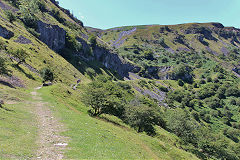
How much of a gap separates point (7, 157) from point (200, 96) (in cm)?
21367

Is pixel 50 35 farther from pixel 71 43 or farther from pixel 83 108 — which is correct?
pixel 83 108

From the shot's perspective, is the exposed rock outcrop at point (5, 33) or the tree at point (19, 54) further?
the exposed rock outcrop at point (5, 33)

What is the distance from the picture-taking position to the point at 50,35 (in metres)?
104

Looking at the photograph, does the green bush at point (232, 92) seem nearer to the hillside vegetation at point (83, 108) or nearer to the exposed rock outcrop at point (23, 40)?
the hillside vegetation at point (83, 108)

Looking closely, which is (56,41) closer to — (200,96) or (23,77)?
(23,77)

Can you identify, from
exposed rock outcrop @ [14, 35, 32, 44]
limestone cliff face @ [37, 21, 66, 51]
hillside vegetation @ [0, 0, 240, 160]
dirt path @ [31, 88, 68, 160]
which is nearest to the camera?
dirt path @ [31, 88, 68, 160]

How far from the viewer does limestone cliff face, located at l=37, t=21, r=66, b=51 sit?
103 metres

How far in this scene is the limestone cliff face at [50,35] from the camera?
102981mm

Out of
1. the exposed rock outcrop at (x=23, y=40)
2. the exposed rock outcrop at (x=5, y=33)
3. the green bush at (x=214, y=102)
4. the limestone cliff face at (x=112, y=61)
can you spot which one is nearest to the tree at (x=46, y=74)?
the exposed rock outcrop at (x=23, y=40)

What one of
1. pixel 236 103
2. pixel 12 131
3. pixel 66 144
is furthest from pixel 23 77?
pixel 236 103

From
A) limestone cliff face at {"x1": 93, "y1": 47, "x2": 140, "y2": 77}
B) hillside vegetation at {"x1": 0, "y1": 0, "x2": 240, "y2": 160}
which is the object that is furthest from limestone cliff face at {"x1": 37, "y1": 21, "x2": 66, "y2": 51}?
limestone cliff face at {"x1": 93, "y1": 47, "x2": 140, "y2": 77}

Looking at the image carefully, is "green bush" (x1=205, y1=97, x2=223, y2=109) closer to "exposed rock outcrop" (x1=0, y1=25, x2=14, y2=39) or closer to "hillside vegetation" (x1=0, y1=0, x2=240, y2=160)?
"hillside vegetation" (x1=0, y1=0, x2=240, y2=160)

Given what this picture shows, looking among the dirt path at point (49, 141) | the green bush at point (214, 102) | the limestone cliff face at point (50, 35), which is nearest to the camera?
the dirt path at point (49, 141)

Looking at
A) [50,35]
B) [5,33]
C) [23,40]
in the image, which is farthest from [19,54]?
[50,35]
